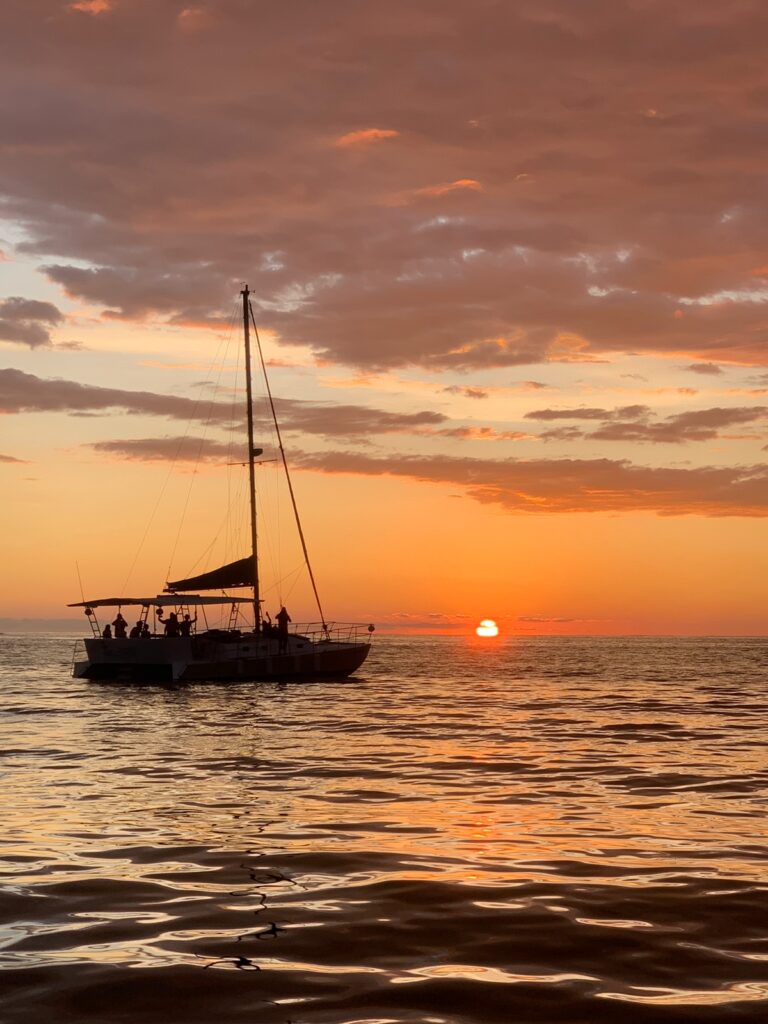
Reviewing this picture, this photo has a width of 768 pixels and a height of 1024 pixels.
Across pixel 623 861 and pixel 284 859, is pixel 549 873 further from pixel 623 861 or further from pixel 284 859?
pixel 284 859

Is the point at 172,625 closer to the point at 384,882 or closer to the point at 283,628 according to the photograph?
the point at 283,628

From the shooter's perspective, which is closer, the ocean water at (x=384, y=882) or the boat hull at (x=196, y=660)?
the ocean water at (x=384, y=882)

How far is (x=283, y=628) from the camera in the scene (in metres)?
64.6

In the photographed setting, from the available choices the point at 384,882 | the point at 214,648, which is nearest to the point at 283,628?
the point at 214,648

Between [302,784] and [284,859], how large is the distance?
279 inches

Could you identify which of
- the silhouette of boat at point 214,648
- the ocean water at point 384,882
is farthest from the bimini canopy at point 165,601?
the ocean water at point 384,882

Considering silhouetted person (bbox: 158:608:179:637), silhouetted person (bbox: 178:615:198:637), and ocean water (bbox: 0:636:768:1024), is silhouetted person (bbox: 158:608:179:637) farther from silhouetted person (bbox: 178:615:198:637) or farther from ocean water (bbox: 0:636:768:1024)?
ocean water (bbox: 0:636:768:1024)

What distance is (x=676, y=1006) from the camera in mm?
7816

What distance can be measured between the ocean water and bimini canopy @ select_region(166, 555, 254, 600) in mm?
35598

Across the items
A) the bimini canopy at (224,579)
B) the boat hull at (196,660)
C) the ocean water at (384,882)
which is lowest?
the boat hull at (196,660)

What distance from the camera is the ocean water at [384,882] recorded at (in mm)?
8031

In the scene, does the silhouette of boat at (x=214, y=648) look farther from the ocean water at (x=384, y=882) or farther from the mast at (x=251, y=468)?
the ocean water at (x=384, y=882)

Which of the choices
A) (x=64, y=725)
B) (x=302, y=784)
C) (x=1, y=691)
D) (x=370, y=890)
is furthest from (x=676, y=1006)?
(x=1, y=691)

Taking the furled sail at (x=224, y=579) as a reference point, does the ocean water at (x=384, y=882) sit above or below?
below
